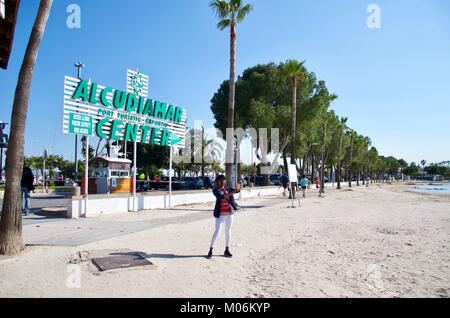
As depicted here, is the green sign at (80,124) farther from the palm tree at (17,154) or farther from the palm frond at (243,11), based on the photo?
the palm frond at (243,11)

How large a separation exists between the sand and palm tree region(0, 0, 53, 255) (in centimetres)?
49

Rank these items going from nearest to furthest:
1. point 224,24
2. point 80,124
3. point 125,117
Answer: point 80,124, point 125,117, point 224,24

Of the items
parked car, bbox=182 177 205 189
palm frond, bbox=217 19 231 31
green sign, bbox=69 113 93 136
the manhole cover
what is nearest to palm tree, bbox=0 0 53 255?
the manhole cover

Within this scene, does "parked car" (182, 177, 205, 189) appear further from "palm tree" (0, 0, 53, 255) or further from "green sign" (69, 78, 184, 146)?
"palm tree" (0, 0, 53, 255)

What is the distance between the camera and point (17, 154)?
685 cm

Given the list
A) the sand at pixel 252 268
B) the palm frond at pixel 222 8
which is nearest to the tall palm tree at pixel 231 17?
the palm frond at pixel 222 8

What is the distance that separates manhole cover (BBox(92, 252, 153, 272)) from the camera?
593 cm

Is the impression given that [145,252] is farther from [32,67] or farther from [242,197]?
[242,197]

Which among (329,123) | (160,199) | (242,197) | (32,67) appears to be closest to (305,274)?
(32,67)

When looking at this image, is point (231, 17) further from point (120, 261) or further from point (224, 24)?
point (120, 261)

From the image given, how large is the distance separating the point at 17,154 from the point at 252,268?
5198 millimetres

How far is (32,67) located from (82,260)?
4096 millimetres

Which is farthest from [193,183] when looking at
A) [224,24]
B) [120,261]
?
[120,261]

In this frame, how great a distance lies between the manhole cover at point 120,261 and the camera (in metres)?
5.93
